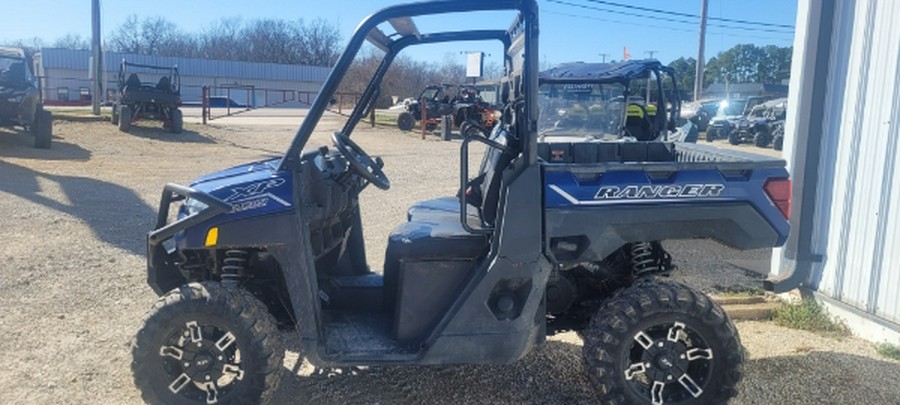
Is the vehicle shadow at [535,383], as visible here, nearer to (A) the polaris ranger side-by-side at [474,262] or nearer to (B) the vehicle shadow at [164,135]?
(A) the polaris ranger side-by-side at [474,262]

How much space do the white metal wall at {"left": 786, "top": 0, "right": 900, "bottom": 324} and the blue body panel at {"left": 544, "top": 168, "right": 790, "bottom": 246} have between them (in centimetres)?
196

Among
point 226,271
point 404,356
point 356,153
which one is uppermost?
point 356,153

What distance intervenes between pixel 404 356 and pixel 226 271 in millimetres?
1030

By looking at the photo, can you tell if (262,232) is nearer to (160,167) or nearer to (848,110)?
(848,110)

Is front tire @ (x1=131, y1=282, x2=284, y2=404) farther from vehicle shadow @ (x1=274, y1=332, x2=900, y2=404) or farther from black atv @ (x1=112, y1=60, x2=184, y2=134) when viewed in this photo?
black atv @ (x1=112, y1=60, x2=184, y2=134)

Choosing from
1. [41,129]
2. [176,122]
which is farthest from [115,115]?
[41,129]

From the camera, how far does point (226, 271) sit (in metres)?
3.64

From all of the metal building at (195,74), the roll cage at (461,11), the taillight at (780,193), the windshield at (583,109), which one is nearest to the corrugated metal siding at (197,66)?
the metal building at (195,74)

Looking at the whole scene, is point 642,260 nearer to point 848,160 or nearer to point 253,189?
point 253,189

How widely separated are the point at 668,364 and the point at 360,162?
1.92 metres

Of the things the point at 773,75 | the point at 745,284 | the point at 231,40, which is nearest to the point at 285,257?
the point at 745,284

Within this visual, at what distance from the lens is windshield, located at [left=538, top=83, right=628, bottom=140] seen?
11.3 m

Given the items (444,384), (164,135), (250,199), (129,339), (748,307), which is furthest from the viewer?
(164,135)

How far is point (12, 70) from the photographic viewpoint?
14.4 metres
